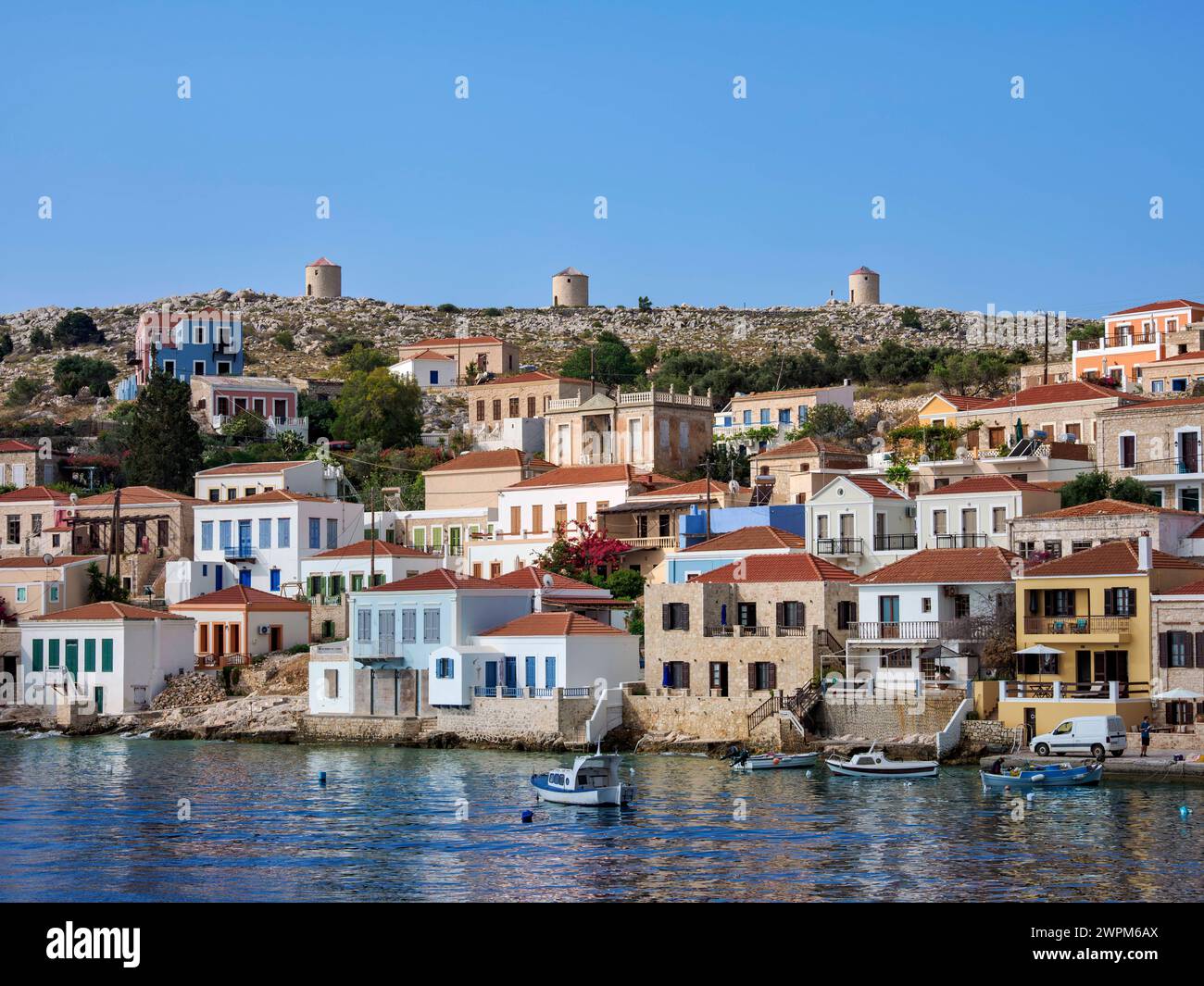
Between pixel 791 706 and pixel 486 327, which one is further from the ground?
pixel 486 327

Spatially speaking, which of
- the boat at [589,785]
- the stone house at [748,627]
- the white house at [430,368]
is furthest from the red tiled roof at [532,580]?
the white house at [430,368]

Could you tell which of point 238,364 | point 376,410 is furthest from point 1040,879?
point 238,364

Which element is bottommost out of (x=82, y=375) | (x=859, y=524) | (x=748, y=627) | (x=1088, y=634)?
(x=1088, y=634)

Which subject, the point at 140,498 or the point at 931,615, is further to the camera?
the point at 140,498

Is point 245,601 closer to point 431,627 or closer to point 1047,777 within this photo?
point 431,627

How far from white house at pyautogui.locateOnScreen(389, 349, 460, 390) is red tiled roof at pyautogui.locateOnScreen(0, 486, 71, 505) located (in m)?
34.3

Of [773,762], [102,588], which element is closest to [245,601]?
[102,588]

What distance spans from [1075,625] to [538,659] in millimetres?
17894

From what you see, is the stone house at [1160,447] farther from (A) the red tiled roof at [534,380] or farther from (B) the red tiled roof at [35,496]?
(B) the red tiled roof at [35,496]

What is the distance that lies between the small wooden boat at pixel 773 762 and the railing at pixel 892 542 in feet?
53.3

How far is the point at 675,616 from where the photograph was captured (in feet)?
184

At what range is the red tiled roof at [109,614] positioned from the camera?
66.9 meters

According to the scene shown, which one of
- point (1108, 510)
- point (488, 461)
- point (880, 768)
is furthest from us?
point (488, 461)

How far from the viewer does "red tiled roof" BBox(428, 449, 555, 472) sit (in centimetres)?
8369
